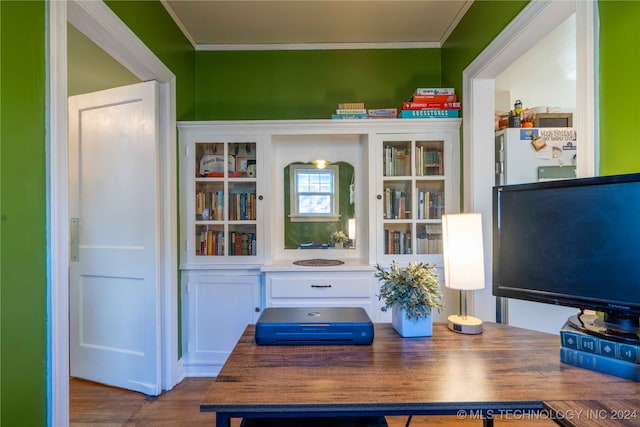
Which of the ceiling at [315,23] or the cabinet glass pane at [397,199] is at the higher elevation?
the ceiling at [315,23]

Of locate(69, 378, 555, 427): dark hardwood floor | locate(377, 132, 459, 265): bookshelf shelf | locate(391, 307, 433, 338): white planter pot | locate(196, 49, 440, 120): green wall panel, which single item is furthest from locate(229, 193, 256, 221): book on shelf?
locate(391, 307, 433, 338): white planter pot

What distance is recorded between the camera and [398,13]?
2.46 meters

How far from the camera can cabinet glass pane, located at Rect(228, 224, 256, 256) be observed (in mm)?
2611

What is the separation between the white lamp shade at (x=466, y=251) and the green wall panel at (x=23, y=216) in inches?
64.2

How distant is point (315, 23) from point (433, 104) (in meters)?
1.10

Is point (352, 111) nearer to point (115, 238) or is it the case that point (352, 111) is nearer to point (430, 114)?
point (430, 114)

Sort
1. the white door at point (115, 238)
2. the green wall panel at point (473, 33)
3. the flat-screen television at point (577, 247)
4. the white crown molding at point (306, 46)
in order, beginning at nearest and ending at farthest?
1. the flat-screen television at point (577, 247)
2. the green wall panel at point (473, 33)
3. the white door at point (115, 238)
4. the white crown molding at point (306, 46)

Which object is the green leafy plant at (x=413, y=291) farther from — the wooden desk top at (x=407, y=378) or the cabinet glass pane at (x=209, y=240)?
the cabinet glass pane at (x=209, y=240)

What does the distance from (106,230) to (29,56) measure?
55.7 inches

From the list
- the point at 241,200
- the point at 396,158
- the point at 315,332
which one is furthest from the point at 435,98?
the point at 315,332

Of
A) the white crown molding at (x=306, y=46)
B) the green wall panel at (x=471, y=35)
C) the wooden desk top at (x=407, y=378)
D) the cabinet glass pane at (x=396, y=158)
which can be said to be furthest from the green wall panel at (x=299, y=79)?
the wooden desk top at (x=407, y=378)

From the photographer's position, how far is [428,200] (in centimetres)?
260

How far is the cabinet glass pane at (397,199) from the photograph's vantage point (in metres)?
2.60

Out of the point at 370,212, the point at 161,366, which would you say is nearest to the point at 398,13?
the point at 370,212
